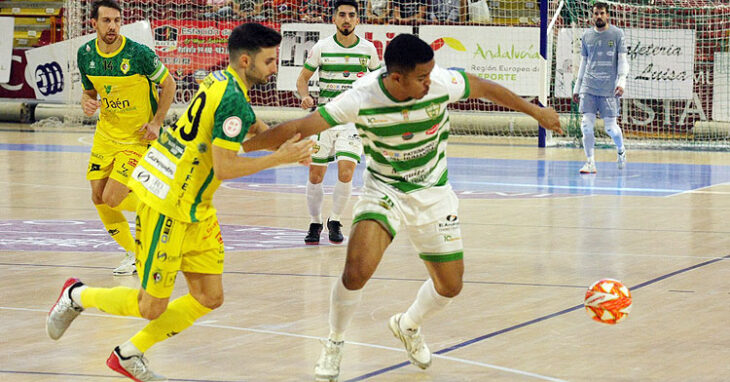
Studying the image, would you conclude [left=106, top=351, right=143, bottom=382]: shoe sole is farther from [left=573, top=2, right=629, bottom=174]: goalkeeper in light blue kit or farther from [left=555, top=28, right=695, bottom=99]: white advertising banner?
[left=555, top=28, right=695, bottom=99]: white advertising banner

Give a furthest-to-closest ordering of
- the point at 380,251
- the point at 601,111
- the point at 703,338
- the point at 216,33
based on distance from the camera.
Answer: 1. the point at 216,33
2. the point at 601,111
3. the point at 703,338
4. the point at 380,251

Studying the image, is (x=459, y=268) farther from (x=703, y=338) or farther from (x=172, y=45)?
(x=172, y=45)

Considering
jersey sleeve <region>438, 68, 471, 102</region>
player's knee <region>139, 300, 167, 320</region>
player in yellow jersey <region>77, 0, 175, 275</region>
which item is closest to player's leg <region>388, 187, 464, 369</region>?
jersey sleeve <region>438, 68, 471, 102</region>

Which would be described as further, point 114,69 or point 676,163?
point 676,163

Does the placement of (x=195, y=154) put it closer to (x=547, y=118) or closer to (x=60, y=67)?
(x=547, y=118)

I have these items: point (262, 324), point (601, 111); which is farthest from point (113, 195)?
point (601, 111)

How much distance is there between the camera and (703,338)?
6.39 m

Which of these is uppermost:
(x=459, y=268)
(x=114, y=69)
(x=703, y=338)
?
(x=114, y=69)

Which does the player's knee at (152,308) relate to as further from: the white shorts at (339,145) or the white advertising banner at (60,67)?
the white advertising banner at (60,67)

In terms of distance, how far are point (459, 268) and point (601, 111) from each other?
1184 centimetres

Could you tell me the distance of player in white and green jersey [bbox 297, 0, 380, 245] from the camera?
10.3 metres

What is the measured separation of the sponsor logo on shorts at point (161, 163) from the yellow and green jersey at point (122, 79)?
10.8ft

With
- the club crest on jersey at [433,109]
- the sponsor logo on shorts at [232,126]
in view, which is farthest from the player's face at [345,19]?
the sponsor logo on shorts at [232,126]

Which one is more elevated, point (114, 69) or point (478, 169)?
point (114, 69)
